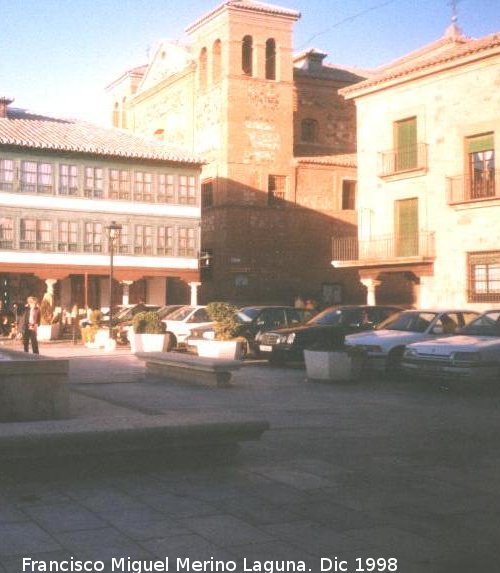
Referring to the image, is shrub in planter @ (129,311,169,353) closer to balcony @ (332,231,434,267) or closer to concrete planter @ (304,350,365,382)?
concrete planter @ (304,350,365,382)

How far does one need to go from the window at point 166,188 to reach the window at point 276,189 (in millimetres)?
6044

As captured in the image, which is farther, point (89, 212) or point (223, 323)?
point (89, 212)

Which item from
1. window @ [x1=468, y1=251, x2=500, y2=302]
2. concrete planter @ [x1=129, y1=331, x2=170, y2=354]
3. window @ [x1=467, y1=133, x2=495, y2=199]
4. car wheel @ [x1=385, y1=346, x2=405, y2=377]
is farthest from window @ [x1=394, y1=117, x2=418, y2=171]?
car wheel @ [x1=385, y1=346, x2=405, y2=377]

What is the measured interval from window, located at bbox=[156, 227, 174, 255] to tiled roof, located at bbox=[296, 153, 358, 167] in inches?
364

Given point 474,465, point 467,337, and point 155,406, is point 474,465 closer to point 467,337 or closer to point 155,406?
point 155,406

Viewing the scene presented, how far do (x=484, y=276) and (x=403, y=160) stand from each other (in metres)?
6.03

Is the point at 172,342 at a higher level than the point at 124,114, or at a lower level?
lower

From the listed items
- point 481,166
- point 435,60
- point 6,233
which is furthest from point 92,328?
point 435,60

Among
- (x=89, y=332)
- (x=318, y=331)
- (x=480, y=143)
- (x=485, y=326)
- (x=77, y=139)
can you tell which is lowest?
(x=89, y=332)

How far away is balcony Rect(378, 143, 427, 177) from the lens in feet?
99.2

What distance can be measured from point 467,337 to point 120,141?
26.9 metres

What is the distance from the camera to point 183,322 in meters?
25.8

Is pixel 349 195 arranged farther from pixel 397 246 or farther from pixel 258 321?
pixel 258 321

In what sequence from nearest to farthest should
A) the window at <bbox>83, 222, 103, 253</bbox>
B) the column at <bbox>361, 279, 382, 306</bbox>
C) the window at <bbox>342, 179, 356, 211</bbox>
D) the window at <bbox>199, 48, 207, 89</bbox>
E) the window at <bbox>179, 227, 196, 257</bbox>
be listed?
1. the column at <bbox>361, 279, 382, 306</bbox>
2. the window at <bbox>83, 222, 103, 253</bbox>
3. the window at <bbox>179, 227, 196, 257</bbox>
4. the window at <bbox>199, 48, 207, 89</bbox>
5. the window at <bbox>342, 179, 356, 211</bbox>
